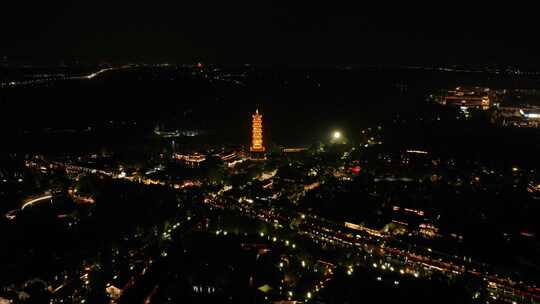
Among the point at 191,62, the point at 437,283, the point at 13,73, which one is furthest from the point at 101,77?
the point at 437,283

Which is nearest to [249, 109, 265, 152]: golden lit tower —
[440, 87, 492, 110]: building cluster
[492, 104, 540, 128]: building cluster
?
[492, 104, 540, 128]: building cluster

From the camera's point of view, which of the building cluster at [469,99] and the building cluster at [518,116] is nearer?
the building cluster at [518,116]

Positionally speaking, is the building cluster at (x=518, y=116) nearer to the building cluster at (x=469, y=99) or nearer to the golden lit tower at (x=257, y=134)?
the building cluster at (x=469, y=99)

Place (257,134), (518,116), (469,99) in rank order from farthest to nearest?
(469,99), (518,116), (257,134)

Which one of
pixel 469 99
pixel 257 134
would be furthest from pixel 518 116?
pixel 257 134

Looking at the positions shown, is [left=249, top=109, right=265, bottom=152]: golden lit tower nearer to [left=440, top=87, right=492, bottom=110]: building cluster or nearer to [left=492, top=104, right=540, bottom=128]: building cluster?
[left=492, top=104, right=540, bottom=128]: building cluster

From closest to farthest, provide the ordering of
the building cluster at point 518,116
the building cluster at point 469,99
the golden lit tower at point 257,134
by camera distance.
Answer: the golden lit tower at point 257,134 < the building cluster at point 518,116 < the building cluster at point 469,99

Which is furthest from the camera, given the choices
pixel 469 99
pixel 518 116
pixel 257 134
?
pixel 469 99

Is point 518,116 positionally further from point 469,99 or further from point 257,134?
point 257,134

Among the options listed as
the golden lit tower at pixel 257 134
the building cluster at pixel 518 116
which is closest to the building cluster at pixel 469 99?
the building cluster at pixel 518 116

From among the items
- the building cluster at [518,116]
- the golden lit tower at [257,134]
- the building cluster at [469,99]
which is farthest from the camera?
the building cluster at [469,99]

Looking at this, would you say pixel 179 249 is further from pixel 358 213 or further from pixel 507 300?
pixel 507 300
